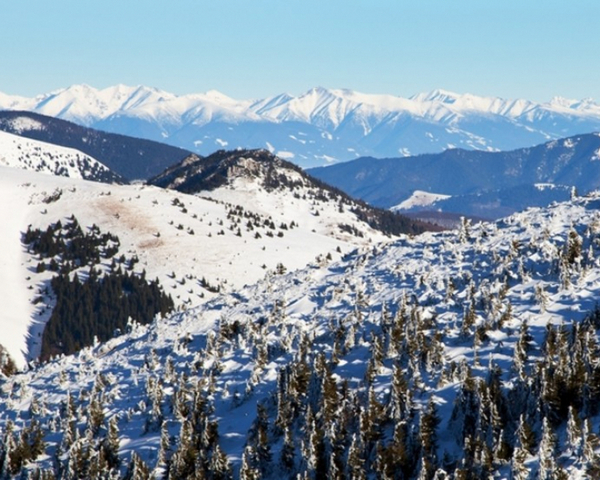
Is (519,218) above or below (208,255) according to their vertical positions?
above

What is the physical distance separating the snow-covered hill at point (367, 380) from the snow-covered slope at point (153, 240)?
182 ft

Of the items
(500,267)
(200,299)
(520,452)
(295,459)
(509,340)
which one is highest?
(500,267)

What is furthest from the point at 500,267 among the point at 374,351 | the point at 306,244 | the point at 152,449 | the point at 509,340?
the point at 306,244

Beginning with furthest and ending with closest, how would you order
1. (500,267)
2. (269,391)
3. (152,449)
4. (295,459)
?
1. (500,267)
2. (269,391)
3. (152,449)
4. (295,459)

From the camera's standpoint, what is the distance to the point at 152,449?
3566 centimetres

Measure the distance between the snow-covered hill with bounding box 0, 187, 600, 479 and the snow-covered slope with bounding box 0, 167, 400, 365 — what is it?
5552 cm

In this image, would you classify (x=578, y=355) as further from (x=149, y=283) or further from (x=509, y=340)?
(x=149, y=283)

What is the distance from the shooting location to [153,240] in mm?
142625

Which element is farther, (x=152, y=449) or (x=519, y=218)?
(x=519, y=218)

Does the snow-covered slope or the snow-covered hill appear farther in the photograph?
the snow-covered slope

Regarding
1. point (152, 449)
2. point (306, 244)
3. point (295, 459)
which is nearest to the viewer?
point (295, 459)

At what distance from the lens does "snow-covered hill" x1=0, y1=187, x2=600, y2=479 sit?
28609 millimetres

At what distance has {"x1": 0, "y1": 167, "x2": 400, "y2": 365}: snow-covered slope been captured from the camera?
118 m

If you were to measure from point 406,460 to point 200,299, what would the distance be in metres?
90.0
